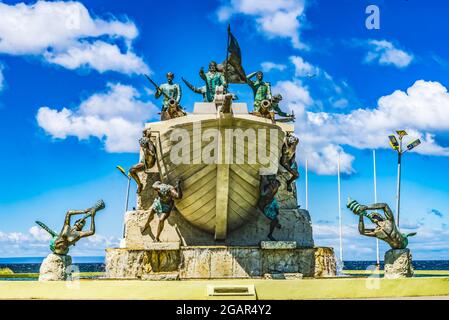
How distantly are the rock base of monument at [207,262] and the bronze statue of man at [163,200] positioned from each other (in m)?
0.82

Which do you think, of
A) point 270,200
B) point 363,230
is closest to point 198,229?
point 270,200

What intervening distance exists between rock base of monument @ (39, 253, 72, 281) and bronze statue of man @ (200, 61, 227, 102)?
8.31 metres

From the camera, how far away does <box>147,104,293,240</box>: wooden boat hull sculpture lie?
1667 centimetres

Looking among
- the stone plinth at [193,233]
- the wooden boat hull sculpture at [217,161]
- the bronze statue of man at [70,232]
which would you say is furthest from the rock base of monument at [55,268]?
the wooden boat hull sculpture at [217,161]

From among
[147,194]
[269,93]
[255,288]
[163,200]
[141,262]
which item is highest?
[269,93]

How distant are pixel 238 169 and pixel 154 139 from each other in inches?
119

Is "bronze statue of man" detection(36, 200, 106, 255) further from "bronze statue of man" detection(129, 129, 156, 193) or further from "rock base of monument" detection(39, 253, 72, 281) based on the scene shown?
"bronze statue of man" detection(129, 129, 156, 193)

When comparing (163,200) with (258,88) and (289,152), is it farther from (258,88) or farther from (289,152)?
(258,88)

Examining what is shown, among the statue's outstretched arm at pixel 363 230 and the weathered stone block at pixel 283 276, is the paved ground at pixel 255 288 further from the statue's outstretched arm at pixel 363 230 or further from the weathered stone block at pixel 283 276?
the weathered stone block at pixel 283 276

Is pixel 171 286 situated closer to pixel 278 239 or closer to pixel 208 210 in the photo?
pixel 208 210

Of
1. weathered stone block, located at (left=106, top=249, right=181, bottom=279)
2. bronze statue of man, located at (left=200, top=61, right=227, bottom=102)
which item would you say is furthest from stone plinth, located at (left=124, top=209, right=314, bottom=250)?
bronze statue of man, located at (left=200, top=61, right=227, bottom=102)

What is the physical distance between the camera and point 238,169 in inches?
685

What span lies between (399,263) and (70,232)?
31.5ft

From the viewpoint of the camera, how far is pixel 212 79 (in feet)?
72.1
